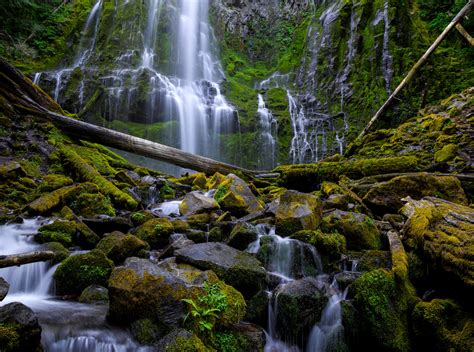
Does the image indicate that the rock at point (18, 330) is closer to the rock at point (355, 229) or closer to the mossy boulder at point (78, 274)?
the mossy boulder at point (78, 274)

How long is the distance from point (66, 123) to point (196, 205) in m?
5.14

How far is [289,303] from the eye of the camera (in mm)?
3619

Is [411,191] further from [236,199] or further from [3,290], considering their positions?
[3,290]

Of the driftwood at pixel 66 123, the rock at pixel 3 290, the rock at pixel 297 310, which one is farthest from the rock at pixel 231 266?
the driftwood at pixel 66 123

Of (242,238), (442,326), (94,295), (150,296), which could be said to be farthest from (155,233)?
(442,326)

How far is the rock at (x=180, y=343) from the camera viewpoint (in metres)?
2.50

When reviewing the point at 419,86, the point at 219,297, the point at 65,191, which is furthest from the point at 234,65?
the point at 219,297

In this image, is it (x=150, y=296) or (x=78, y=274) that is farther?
(x=78, y=274)

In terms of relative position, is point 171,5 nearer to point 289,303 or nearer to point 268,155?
point 268,155

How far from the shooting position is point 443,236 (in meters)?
3.60

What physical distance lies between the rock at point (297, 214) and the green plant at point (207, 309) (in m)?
2.38

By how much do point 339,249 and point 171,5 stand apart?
24268mm

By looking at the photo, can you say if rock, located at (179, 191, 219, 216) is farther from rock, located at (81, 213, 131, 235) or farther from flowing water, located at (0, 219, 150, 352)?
flowing water, located at (0, 219, 150, 352)

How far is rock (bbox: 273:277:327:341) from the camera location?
3617 millimetres
